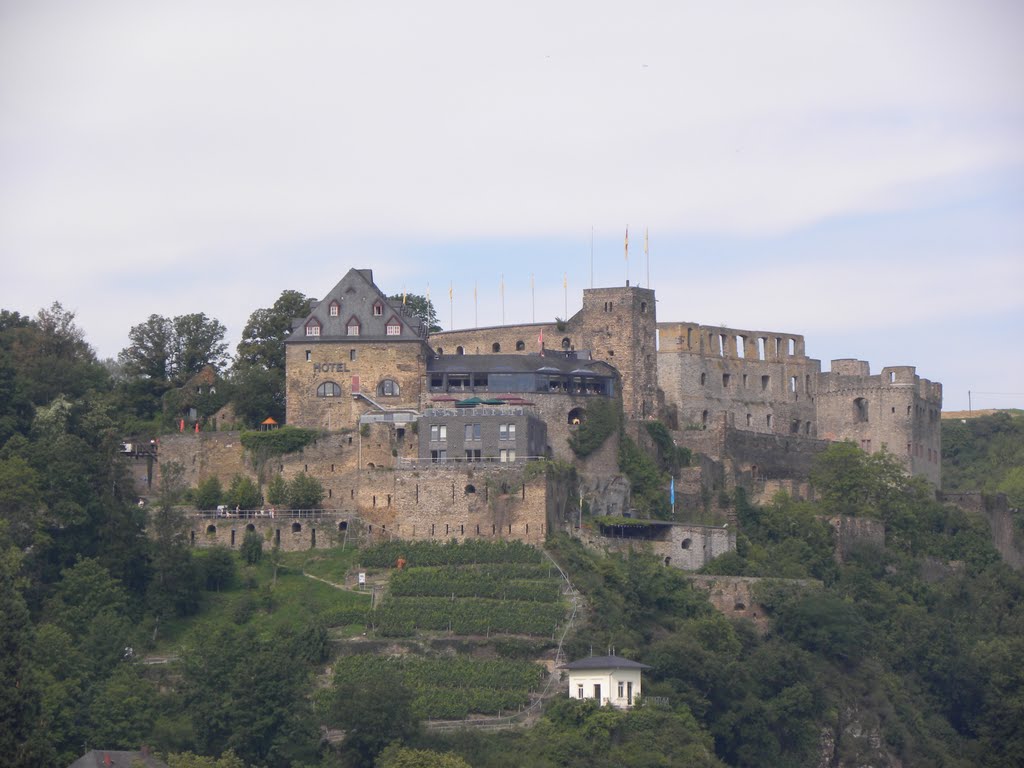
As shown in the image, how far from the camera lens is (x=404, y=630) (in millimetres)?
75000

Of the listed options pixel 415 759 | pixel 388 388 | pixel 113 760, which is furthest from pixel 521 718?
pixel 388 388

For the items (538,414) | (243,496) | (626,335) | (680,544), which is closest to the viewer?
(680,544)

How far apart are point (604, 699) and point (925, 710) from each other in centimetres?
1635

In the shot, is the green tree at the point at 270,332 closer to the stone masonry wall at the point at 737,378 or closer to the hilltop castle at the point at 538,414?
the hilltop castle at the point at 538,414

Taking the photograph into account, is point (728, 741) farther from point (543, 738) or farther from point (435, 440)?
point (435, 440)

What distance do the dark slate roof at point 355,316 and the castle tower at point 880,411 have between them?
20658 mm

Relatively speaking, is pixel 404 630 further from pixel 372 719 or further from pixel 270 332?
pixel 270 332

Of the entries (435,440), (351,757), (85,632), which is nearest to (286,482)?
(435,440)

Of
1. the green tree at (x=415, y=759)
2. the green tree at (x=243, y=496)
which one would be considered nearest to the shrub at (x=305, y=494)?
the green tree at (x=243, y=496)

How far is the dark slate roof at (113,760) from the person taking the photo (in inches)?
2594

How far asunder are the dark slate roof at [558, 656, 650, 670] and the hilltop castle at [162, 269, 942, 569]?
7.96 m

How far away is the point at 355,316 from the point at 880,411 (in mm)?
24274

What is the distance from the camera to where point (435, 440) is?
83.5m

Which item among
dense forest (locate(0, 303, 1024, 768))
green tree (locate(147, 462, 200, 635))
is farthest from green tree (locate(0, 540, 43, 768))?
green tree (locate(147, 462, 200, 635))
